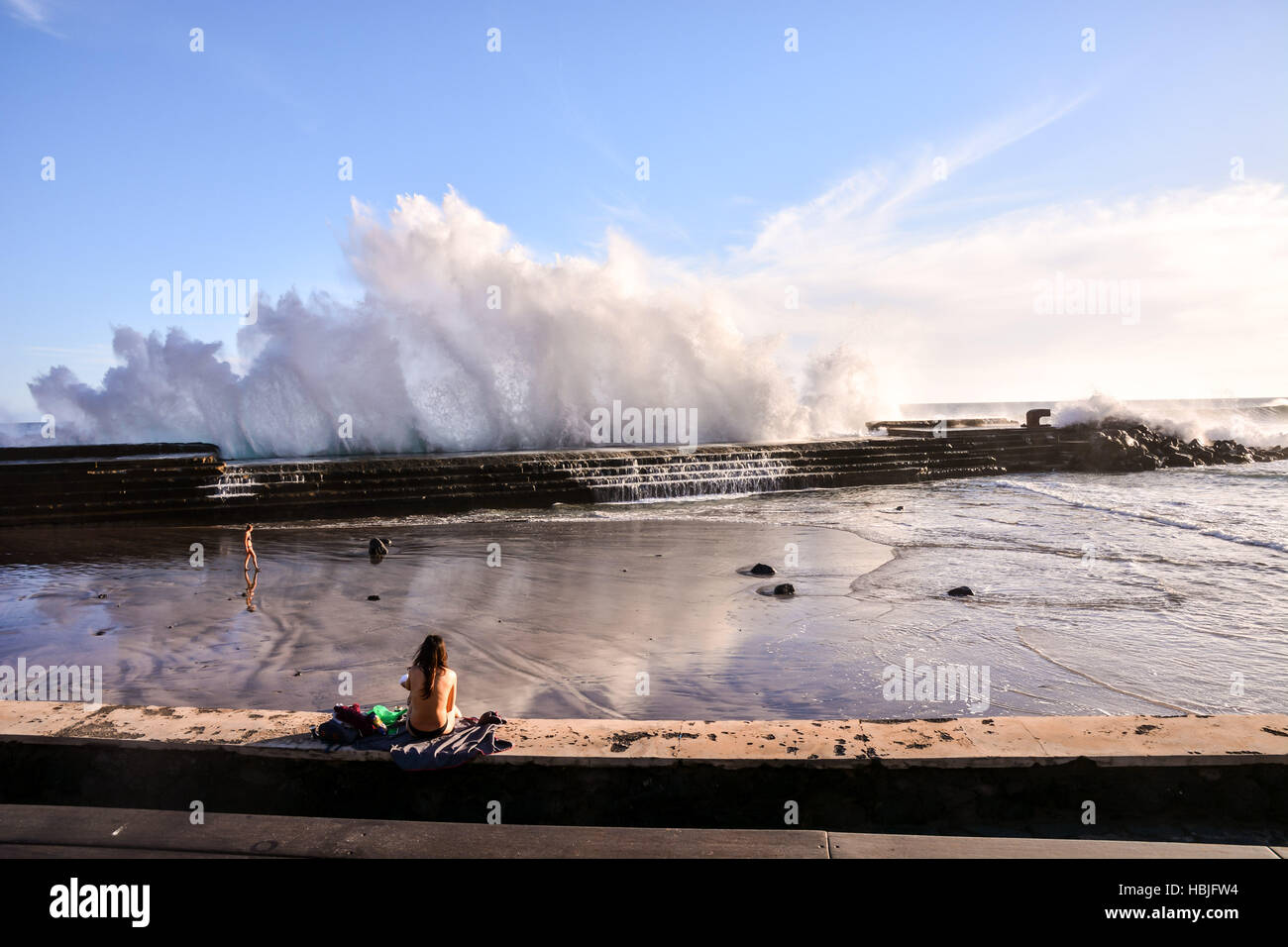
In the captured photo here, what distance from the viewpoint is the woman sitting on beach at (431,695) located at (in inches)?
128

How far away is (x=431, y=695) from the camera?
335 cm

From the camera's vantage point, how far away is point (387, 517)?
13.9 m

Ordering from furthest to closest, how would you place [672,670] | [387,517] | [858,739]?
[387,517] → [672,670] → [858,739]

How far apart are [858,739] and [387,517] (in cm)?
1237

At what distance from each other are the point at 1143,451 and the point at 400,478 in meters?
24.0

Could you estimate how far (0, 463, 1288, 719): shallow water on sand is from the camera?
4742 millimetres

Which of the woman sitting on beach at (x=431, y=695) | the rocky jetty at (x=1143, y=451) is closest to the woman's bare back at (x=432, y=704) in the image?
the woman sitting on beach at (x=431, y=695)

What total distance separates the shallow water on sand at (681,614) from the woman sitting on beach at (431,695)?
3.15 feet

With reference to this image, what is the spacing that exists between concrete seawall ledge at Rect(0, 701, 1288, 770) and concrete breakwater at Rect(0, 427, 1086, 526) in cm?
1130

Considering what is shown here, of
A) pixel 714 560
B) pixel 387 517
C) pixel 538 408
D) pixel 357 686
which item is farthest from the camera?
pixel 538 408

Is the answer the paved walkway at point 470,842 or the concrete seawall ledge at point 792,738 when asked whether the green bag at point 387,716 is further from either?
the paved walkway at point 470,842

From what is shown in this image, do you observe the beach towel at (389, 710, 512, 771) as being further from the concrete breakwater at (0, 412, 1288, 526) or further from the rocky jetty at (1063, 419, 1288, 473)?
the rocky jetty at (1063, 419, 1288, 473)
